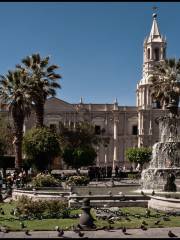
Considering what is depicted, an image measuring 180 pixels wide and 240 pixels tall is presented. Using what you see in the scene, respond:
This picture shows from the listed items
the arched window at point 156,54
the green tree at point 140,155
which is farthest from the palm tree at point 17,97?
the arched window at point 156,54

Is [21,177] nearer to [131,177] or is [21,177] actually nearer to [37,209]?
[37,209]

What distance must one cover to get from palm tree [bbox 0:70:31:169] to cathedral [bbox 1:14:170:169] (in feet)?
99.2

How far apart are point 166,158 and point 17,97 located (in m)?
14.9

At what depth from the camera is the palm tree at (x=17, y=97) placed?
1356 inches

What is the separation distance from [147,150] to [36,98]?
1762 centimetres

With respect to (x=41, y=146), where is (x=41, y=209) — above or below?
below

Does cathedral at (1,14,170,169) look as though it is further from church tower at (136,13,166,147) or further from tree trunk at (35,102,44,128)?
tree trunk at (35,102,44,128)

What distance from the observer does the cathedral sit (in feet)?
214

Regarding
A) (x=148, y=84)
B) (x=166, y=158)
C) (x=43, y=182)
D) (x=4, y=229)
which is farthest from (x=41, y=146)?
(x=148, y=84)

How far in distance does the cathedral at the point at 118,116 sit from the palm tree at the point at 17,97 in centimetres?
3023

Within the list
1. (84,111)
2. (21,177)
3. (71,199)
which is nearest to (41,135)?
(21,177)

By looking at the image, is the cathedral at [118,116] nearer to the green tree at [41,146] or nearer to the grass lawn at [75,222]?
the green tree at [41,146]

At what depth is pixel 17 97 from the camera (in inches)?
1350

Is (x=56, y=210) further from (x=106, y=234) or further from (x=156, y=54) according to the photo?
(x=156, y=54)
